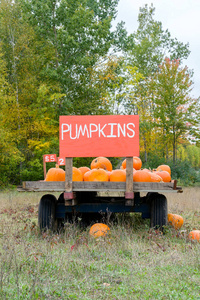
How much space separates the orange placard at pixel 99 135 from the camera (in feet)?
17.7

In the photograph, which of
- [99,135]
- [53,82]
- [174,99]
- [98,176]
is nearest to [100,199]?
[98,176]

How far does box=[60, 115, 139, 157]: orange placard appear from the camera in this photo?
17.7 ft

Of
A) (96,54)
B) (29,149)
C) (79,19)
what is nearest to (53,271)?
(29,149)

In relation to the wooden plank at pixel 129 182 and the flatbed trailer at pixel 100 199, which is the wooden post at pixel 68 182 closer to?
the flatbed trailer at pixel 100 199

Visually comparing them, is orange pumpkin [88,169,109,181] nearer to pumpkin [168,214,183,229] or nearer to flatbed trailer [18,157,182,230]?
flatbed trailer [18,157,182,230]

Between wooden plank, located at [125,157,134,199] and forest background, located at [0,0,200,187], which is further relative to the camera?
forest background, located at [0,0,200,187]

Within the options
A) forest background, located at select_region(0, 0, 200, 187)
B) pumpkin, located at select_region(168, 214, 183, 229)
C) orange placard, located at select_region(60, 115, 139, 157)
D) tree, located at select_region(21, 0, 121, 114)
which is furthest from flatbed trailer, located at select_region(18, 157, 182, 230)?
tree, located at select_region(21, 0, 121, 114)

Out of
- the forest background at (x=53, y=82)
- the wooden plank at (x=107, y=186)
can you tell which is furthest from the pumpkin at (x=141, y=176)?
the forest background at (x=53, y=82)

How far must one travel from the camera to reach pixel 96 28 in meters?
22.7

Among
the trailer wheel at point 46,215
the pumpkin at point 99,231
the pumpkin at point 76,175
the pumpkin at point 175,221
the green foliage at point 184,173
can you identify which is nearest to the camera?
the pumpkin at point 99,231

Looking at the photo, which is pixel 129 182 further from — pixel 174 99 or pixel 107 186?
pixel 174 99

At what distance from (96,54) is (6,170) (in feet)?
32.6

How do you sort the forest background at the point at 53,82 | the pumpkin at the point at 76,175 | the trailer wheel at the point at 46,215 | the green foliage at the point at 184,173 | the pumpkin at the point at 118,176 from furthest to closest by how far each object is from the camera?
the green foliage at the point at 184,173
the forest background at the point at 53,82
the trailer wheel at the point at 46,215
the pumpkin at the point at 76,175
the pumpkin at the point at 118,176

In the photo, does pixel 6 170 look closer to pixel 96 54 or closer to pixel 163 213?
pixel 96 54
